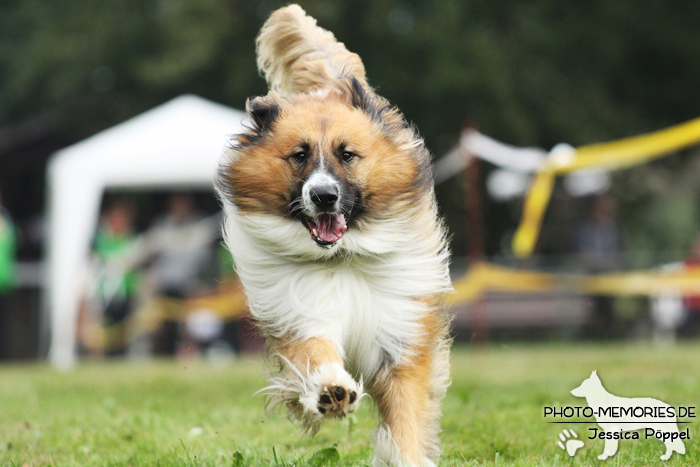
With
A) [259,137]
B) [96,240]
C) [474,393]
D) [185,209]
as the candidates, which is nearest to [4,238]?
[96,240]

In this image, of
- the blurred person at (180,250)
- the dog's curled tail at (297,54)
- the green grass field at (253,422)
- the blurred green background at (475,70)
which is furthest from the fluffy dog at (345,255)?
the blurred green background at (475,70)

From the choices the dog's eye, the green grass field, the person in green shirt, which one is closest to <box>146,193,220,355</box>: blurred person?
the person in green shirt

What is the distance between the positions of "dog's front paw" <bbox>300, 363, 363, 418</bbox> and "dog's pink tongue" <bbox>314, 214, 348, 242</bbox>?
26.2 inches

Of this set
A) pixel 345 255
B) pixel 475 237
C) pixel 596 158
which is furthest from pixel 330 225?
pixel 475 237

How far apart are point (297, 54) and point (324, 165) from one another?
2031 mm

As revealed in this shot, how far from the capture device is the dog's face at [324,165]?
414 centimetres

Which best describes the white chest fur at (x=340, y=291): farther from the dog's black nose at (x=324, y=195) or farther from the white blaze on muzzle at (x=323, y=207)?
the dog's black nose at (x=324, y=195)

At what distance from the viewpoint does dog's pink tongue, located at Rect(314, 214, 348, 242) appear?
412 centimetres

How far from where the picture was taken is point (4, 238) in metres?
12.6

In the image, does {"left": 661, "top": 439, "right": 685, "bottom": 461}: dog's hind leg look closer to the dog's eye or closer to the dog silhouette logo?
the dog silhouette logo

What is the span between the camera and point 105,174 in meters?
12.4

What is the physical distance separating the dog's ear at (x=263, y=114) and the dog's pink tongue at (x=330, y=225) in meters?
0.61

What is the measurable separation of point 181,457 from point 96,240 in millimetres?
9975

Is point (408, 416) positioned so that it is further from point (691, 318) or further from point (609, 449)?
point (691, 318)
